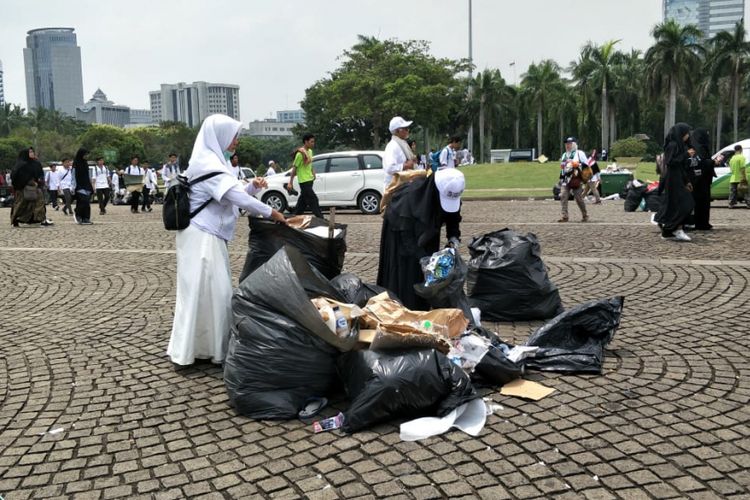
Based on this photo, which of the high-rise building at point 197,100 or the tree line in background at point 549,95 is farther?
the high-rise building at point 197,100

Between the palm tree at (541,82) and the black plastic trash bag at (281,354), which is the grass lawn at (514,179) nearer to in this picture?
the black plastic trash bag at (281,354)

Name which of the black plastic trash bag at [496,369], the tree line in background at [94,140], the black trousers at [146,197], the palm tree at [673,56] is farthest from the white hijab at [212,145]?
the tree line in background at [94,140]

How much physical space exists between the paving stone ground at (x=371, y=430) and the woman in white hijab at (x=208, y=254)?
0.80ft

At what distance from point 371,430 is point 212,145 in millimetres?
2269

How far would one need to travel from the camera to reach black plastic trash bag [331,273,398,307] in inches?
Answer: 181

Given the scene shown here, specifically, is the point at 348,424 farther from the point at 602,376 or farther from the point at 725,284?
the point at 725,284

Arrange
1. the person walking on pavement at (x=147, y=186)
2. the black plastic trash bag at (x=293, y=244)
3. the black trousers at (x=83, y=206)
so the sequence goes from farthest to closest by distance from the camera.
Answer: the person walking on pavement at (x=147, y=186), the black trousers at (x=83, y=206), the black plastic trash bag at (x=293, y=244)

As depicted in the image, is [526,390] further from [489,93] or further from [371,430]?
[489,93]

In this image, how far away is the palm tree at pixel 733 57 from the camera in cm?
5328

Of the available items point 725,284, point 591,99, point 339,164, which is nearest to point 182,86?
point 591,99

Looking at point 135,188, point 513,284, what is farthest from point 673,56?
point 513,284

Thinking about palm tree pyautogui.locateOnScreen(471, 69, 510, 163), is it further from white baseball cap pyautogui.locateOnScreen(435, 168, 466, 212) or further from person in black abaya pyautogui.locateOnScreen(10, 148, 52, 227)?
white baseball cap pyautogui.locateOnScreen(435, 168, 466, 212)

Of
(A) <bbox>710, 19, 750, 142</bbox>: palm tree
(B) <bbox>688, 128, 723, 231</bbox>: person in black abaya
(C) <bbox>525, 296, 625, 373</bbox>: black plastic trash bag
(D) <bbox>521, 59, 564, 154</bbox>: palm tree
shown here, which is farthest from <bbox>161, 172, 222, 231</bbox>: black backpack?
(D) <bbox>521, 59, 564, 154</bbox>: palm tree

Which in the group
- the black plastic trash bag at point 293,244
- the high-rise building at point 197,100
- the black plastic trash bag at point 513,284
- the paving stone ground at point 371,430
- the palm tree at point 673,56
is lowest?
the paving stone ground at point 371,430
